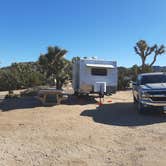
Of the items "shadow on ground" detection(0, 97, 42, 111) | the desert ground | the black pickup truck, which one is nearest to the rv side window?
"shadow on ground" detection(0, 97, 42, 111)

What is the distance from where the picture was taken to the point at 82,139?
7938 mm

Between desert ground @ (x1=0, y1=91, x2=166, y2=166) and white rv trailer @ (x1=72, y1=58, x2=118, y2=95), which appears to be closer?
desert ground @ (x1=0, y1=91, x2=166, y2=166)

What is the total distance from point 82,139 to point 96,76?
10.4m

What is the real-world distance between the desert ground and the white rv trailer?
5730 mm

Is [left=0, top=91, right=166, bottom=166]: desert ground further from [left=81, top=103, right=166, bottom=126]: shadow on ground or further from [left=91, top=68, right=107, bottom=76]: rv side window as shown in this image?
[left=91, top=68, right=107, bottom=76]: rv side window

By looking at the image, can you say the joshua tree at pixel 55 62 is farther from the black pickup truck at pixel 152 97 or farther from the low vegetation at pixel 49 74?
the black pickup truck at pixel 152 97

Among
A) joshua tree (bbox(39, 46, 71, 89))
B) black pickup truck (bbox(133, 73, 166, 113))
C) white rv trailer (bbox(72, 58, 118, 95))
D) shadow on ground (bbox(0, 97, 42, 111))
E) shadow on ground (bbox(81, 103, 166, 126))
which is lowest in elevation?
shadow on ground (bbox(81, 103, 166, 126))

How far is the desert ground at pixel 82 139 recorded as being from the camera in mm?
6145

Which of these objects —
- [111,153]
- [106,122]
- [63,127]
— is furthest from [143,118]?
[111,153]

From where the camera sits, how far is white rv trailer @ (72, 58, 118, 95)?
58.7ft

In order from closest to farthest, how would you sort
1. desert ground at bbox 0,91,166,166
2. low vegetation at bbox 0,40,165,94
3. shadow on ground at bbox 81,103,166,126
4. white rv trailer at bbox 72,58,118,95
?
desert ground at bbox 0,91,166,166 < shadow on ground at bbox 81,103,166,126 < white rv trailer at bbox 72,58,118,95 < low vegetation at bbox 0,40,165,94

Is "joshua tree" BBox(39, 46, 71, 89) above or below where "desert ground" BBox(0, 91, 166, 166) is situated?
above

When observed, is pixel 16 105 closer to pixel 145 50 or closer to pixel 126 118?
pixel 126 118

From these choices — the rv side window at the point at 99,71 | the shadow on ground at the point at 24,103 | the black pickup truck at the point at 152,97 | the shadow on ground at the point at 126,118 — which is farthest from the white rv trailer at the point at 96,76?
the black pickup truck at the point at 152,97
